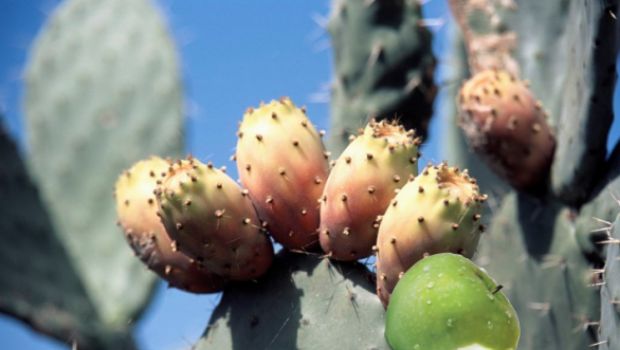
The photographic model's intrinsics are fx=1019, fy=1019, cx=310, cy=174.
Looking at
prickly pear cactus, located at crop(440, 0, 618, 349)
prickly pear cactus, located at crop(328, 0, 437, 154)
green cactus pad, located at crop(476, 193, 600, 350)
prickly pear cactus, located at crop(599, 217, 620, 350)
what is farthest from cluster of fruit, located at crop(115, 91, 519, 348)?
prickly pear cactus, located at crop(328, 0, 437, 154)

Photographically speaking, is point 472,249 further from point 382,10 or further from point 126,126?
point 126,126

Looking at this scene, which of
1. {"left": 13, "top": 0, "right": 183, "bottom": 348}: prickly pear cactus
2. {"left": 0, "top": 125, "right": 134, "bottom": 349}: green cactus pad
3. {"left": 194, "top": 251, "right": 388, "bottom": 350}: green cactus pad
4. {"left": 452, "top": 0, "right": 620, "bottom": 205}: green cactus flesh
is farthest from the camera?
{"left": 13, "top": 0, "right": 183, "bottom": 348}: prickly pear cactus

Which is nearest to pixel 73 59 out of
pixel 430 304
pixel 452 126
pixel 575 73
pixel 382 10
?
pixel 452 126

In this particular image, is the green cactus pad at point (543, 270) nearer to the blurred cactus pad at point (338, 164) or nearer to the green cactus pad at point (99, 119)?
the blurred cactus pad at point (338, 164)

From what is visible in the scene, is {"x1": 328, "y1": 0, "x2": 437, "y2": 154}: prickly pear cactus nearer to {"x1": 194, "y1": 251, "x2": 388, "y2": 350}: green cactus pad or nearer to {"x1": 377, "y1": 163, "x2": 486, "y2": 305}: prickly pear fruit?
{"x1": 194, "y1": 251, "x2": 388, "y2": 350}: green cactus pad

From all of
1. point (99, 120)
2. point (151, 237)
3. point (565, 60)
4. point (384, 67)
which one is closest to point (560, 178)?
point (565, 60)

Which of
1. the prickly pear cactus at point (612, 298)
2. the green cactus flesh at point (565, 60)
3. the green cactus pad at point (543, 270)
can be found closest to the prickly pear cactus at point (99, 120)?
the green cactus flesh at point (565, 60)
